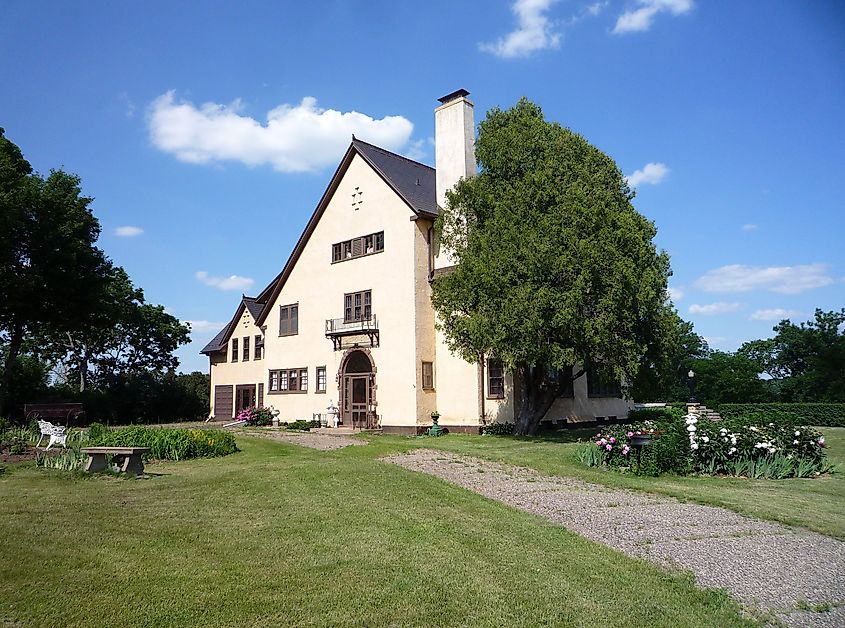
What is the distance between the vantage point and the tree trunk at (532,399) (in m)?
22.0

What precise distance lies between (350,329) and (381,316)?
1716 mm

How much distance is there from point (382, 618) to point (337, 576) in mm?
1064

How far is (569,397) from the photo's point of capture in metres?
26.9

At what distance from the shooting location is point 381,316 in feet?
86.1

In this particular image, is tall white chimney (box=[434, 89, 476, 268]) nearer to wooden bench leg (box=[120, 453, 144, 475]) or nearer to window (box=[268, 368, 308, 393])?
window (box=[268, 368, 308, 393])

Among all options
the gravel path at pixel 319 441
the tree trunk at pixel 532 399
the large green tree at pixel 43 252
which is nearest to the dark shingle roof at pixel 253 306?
the large green tree at pixel 43 252

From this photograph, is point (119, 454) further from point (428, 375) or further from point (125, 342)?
point (125, 342)

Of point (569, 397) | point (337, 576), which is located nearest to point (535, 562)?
point (337, 576)

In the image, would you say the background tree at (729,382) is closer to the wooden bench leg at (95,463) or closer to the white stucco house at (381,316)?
the white stucco house at (381,316)

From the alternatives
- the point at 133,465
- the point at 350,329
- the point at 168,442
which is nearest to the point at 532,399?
the point at 350,329

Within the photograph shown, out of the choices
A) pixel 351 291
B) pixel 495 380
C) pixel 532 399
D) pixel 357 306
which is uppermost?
pixel 351 291

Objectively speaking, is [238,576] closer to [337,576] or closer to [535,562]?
[337,576]

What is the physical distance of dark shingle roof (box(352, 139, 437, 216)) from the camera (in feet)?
84.7

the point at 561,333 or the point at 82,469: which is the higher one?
the point at 561,333
